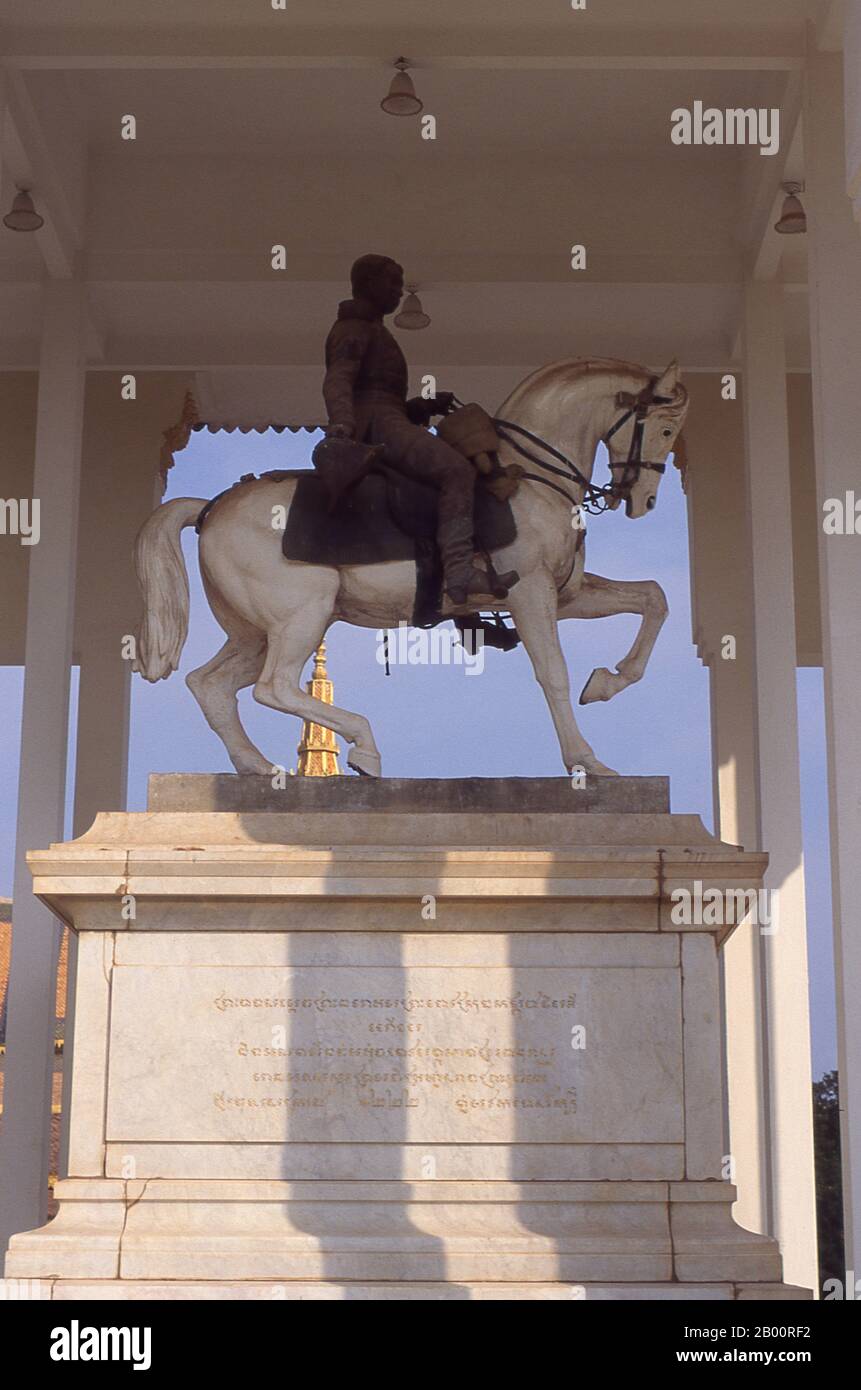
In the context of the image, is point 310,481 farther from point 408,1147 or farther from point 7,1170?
point 7,1170

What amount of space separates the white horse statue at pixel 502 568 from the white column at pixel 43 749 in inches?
138

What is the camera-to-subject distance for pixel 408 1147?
767 cm

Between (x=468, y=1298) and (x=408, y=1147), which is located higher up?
(x=408, y=1147)

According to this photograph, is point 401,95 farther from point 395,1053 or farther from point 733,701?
point 733,701

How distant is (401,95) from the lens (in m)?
10.6

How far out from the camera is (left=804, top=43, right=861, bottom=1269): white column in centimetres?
876

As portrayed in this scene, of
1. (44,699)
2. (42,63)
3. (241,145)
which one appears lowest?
(44,699)

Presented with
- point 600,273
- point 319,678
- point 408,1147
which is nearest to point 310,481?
point 408,1147

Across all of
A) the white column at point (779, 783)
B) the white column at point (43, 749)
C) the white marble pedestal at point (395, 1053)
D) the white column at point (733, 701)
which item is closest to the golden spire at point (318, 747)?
the white column at point (733, 701)

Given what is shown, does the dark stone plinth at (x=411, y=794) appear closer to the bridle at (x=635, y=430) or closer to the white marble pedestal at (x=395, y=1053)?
the white marble pedestal at (x=395, y=1053)

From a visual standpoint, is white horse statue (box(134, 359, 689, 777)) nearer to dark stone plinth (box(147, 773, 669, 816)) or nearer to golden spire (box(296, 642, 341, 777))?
dark stone plinth (box(147, 773, 669, 816))

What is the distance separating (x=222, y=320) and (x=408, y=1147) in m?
7.98
